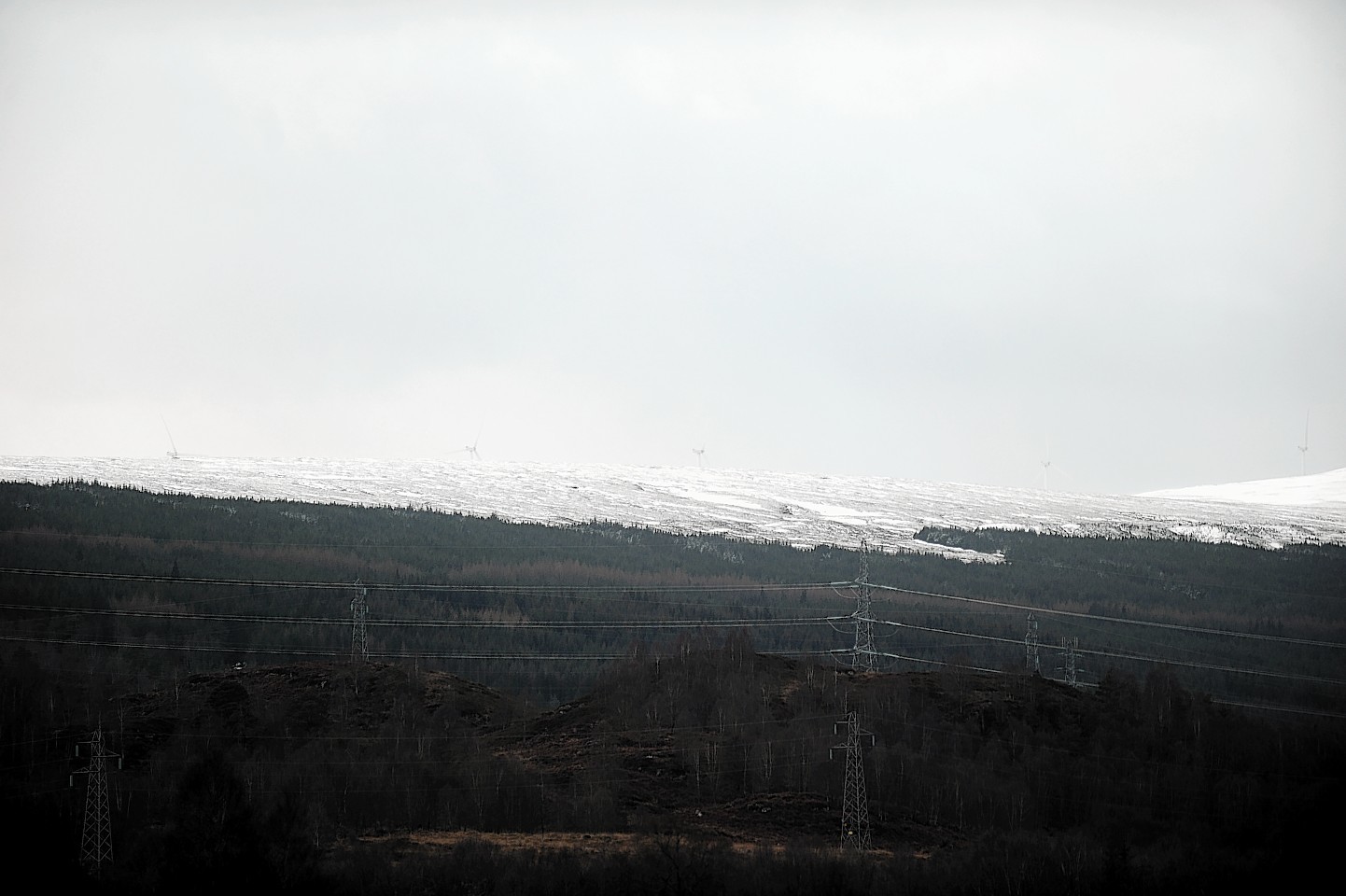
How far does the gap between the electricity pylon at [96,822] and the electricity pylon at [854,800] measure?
20994 millimetres

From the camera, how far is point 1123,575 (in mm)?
106750

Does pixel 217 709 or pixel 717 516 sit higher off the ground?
pixel 717 516

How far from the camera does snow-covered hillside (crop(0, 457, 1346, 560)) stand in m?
119

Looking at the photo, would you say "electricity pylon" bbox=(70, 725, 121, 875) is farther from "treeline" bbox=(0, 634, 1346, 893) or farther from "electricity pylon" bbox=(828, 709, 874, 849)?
"electricity pylon" bbox=(828, 709, 874, 849)

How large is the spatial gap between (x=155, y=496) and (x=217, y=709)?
175ft

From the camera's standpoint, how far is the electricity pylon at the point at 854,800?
42.9 metres

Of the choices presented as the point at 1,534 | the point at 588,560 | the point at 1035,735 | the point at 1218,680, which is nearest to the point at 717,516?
the point at 588,560

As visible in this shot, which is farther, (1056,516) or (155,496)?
(1056,516)

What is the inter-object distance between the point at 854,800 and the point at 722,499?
94208mm

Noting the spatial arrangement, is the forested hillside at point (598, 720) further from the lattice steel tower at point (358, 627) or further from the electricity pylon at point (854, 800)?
the electricity pylon at point (854, 800)

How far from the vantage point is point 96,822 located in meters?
39.1

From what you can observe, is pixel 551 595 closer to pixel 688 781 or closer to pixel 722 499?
pixel 688 781

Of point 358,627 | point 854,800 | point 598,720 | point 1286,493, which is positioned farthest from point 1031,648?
point 1286,493

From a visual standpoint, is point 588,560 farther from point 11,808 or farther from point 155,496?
point 11,808
